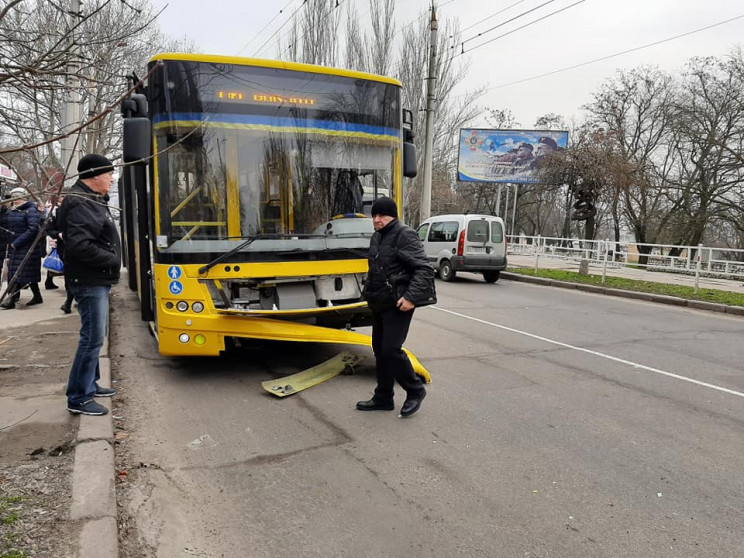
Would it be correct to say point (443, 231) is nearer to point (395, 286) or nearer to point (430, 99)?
point (430, 99)

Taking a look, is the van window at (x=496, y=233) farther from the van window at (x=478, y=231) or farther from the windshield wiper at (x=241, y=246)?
the windshield wiper at (x=241, y=246)

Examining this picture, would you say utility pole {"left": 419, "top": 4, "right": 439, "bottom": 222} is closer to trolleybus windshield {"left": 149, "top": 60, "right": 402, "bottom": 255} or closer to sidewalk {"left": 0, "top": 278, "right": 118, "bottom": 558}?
trolleybus windshield {"left": 149, "top": 60, "right": 402, "bottom": 255}

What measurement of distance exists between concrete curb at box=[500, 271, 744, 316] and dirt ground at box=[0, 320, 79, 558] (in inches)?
490

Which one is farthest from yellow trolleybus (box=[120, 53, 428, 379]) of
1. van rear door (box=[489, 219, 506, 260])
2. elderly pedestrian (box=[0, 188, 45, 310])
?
van rear door (box=[489, 219, 506, 260])

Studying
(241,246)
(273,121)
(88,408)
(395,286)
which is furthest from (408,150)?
(88,408)

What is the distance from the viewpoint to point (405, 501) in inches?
134

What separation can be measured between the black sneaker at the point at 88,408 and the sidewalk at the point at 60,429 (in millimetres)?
51

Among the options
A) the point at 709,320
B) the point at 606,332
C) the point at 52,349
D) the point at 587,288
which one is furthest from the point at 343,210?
the point at 587,288

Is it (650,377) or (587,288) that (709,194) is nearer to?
(587,288)

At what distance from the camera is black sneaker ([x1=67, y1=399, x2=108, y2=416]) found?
14.1ft

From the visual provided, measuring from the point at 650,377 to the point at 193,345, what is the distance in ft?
16.8

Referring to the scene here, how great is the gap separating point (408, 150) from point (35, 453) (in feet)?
15.8

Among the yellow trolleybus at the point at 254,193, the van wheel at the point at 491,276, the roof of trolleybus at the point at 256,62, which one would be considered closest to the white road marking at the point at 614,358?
the yellow trolleybus at the point at 254,193

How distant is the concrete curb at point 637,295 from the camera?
39.3 ft
